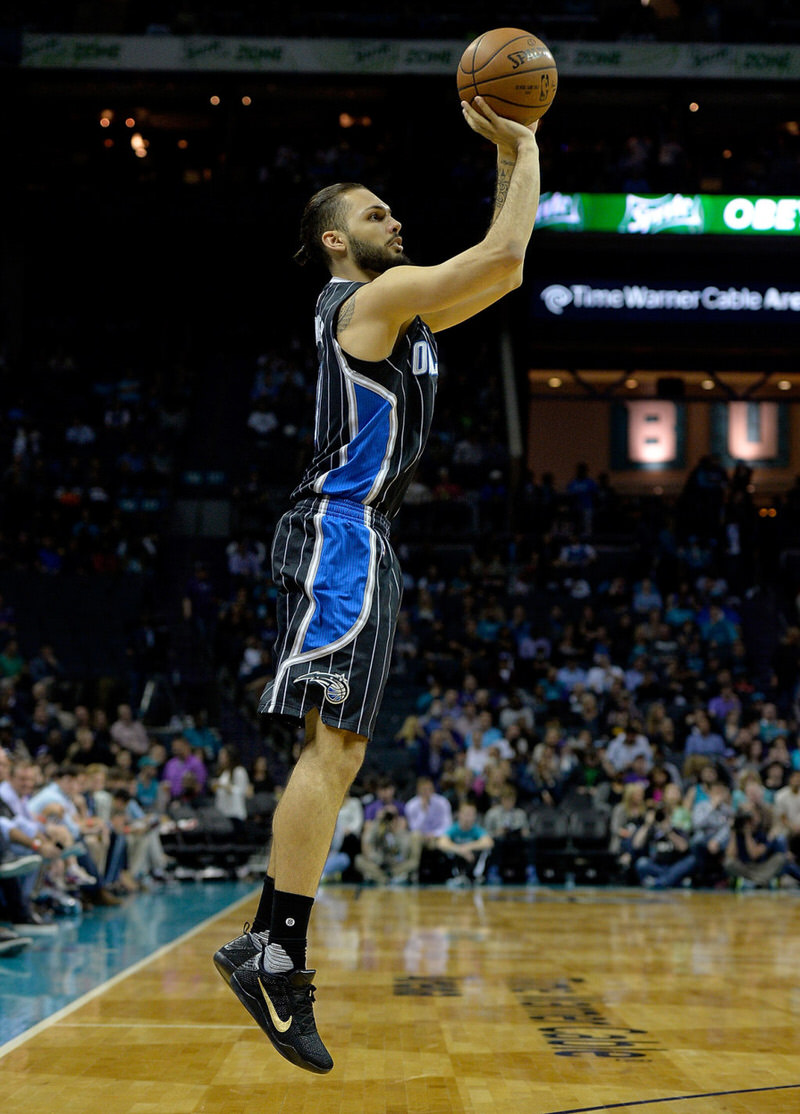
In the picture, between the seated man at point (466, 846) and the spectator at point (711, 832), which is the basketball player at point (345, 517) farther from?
the spectator at point (711, 832)

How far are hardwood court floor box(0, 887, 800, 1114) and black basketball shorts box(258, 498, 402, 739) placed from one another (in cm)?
151

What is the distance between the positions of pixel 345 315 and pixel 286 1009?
6.02 feet

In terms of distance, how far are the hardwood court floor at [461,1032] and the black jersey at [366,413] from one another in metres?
1.97

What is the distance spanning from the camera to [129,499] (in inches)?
833

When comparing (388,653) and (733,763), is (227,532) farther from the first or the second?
(388,653)

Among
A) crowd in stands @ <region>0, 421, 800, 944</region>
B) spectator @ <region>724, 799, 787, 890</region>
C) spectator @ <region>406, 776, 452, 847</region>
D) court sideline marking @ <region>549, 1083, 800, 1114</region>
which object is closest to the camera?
court sideline marking @ <region>549, 1083, 800, 1114</region>

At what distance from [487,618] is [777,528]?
5935mm

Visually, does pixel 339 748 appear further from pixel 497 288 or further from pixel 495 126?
pixel 495 126

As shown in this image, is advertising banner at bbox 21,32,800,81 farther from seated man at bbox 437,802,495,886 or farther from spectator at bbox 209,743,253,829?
seated man at bbox 437,802,495,886

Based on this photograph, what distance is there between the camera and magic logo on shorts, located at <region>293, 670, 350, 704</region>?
3.39 meters

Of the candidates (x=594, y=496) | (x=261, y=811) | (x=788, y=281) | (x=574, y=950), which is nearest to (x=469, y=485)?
(x=594, y=496)

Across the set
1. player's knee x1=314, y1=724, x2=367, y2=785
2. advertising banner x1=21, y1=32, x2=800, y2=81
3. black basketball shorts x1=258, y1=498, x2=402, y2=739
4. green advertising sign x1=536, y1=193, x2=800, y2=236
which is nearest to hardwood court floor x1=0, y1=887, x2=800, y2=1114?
player's knee x1=314, y1=724, x2=367, y2=785

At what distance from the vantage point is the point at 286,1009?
338 centimetres

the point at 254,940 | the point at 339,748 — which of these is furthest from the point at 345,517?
the point at 254,940
